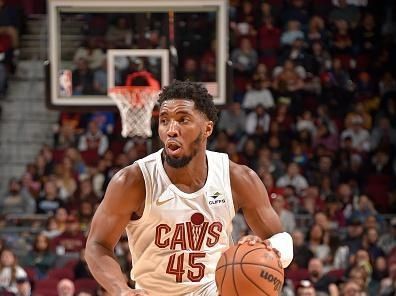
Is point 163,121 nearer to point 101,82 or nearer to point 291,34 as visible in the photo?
point 101,82

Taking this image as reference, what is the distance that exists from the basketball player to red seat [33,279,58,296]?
20.2 feet

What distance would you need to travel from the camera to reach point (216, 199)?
5566 millimetres

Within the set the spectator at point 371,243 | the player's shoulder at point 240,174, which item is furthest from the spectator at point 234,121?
the player's shoulder at point 240,174

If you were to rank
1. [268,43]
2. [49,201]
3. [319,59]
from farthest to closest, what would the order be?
[268,43]
[319,59]
[49,201]

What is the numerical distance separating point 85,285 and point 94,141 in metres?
3.55

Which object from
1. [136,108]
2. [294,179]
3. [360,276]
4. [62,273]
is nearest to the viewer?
[136,108]

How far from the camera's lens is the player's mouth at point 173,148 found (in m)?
5.35

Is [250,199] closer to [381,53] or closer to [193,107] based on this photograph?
[193,107]

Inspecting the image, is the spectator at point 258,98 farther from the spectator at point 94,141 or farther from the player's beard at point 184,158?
the player's beard at point 184,158

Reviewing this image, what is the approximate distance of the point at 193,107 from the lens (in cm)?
546

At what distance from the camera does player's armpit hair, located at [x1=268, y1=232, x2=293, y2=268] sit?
17.7ft

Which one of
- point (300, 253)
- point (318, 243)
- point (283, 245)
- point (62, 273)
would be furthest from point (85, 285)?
point (283, 245)

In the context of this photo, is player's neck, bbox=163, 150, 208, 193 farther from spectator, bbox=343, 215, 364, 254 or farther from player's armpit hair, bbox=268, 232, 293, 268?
spectator, bbox=343, 215, 364, 254

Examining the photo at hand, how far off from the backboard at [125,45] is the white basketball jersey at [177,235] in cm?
517
